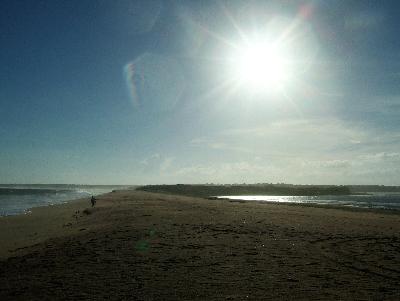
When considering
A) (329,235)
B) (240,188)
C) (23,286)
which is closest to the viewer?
(23,286)

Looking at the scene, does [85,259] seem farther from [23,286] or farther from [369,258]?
[369,258]

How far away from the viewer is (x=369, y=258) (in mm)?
14086

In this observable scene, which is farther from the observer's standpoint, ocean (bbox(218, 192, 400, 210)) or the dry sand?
ocean (bbox(218, 192, 400, 210))

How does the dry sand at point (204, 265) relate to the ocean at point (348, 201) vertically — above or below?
below

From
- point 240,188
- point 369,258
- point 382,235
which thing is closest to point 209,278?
point 369,258

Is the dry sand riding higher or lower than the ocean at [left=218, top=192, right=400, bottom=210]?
lower

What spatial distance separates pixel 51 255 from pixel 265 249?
886 cm

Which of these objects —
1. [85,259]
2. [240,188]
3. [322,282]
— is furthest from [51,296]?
[240,188]

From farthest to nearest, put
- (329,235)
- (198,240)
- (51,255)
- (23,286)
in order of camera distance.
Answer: (329,235)
(198,240)
(51,255)
(23,286)

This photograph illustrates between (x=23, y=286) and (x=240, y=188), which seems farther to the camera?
(x=240, y=188)

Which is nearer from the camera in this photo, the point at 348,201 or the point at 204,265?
the point at 204,265

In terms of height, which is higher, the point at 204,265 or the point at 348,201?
the point at 348,201

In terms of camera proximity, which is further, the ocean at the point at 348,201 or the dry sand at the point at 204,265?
the ocean at the point at 348,201

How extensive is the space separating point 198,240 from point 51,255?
646 centimetres
